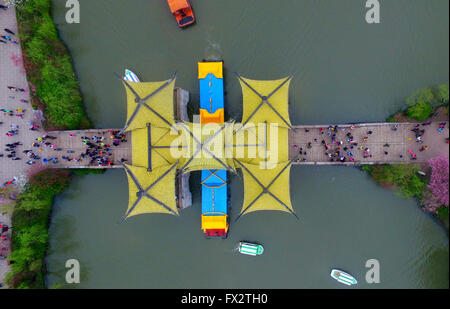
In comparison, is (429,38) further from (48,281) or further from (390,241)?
(48,281)

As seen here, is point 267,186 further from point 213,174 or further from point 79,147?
point 79,147

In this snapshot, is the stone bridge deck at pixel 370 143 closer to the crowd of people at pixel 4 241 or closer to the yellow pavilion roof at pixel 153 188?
the yellow pavilion roof at pixel 153 188

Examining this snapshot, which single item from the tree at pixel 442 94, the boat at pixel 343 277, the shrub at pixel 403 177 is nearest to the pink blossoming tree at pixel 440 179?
the shrub at pixel 403 177

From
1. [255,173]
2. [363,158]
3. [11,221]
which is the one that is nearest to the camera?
[255,173]

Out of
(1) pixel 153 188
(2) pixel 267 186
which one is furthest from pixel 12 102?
(2) pixel 267 186

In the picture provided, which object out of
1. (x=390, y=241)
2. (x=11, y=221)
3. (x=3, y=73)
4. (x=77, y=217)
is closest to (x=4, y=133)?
(x=3, y=73)

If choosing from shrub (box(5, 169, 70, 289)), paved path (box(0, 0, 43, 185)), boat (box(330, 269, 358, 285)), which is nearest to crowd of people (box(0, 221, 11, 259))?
shrub (box(5, 169, 70, 289))

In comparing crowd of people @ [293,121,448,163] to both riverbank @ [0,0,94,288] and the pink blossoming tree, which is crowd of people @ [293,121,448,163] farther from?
riverbank @ [0,0,94,288]
